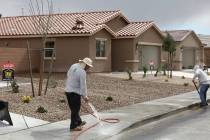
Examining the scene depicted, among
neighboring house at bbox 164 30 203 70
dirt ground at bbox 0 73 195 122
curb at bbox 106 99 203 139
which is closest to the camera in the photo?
curb at bbox 106 99 203 139

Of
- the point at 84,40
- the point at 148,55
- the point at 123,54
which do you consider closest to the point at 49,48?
the point at 84,40

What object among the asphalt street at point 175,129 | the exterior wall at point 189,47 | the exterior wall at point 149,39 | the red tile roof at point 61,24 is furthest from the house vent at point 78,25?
the asphalt street at point 175,129

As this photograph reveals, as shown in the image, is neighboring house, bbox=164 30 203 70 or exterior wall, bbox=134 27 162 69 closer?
exterior wall, bbox=134 27 162 69

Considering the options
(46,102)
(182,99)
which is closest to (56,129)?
(46,102)

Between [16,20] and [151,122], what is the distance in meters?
26.4

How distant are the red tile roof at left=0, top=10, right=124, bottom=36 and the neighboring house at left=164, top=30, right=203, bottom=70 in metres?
11.1

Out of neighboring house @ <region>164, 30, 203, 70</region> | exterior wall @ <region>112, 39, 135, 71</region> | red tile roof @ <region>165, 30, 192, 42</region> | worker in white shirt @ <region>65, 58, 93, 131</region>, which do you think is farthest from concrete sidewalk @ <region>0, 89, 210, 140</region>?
red tile roof @ <region>165, 30, 192, 42</region>

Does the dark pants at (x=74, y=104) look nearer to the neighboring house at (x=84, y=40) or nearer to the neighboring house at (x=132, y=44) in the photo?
the neighboring house at (x=84, y=40)

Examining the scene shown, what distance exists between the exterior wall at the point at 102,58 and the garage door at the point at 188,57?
1729 centimetres

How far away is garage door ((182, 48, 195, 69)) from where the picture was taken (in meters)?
50.9

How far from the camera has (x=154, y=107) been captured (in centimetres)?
1688

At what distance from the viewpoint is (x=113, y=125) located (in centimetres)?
1262

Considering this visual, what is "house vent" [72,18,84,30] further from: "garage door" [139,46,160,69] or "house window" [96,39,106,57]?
"garage door" [139,46,160,69]

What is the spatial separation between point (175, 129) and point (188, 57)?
130ft
